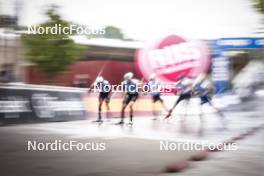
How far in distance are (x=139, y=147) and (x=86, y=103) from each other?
78 centimetres

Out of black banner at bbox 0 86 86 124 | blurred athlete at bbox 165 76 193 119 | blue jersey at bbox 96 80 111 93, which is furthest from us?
black banner at bbox 0 86 86 124

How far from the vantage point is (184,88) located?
18.5 ft

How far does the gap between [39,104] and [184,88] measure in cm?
248

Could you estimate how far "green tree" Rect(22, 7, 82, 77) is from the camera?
520cm

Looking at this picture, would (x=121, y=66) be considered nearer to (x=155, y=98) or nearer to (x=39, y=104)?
(x=155, y=98)

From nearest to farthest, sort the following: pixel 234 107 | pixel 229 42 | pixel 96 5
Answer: pixel 96 5 → pixel 229 42 → pixel 234 107

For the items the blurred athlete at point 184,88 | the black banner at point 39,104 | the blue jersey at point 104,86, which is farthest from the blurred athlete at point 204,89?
the black banner at point 39,104

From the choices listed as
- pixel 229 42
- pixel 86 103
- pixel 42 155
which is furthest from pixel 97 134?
pixel 229 42

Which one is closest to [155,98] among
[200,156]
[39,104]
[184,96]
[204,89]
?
[184,96]

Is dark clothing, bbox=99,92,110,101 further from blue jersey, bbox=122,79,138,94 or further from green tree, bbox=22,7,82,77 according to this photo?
green tree, bbox=22,7,82,77

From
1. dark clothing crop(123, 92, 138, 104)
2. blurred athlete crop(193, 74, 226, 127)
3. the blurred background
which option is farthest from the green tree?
blurred athlete crop(193, 74, 226, 127)

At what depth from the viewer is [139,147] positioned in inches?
236

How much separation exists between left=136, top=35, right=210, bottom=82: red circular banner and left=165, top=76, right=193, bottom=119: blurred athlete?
0.07m

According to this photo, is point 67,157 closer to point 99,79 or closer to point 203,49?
point 99,79
